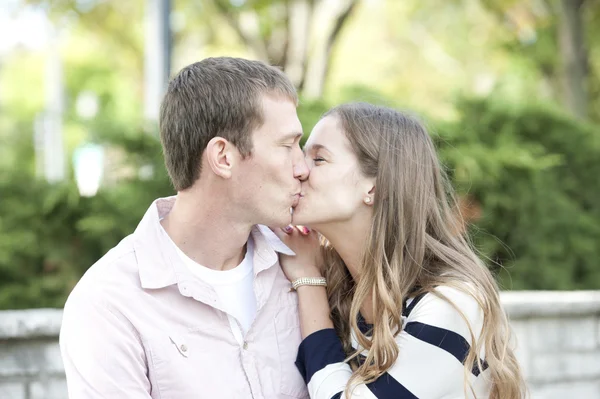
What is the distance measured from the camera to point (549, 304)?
5.14 m

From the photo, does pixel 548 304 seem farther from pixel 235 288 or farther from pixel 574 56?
pixel 574 56

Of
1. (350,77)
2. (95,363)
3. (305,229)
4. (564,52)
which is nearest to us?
(95,363)

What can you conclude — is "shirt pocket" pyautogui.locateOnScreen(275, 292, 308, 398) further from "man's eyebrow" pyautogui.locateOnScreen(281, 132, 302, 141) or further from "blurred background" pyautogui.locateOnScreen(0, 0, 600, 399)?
"blurred background" pyautogui.locateOnScreen(0, 0, 600, 399)

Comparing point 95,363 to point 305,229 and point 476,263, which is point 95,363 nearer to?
point 305,229

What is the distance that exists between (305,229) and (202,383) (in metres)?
0.93

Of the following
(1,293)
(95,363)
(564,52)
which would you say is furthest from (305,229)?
(564,52)

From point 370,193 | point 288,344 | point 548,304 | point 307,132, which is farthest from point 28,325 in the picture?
point 548,304

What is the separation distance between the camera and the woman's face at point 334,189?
329 centimetres

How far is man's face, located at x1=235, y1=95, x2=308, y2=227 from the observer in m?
3.12

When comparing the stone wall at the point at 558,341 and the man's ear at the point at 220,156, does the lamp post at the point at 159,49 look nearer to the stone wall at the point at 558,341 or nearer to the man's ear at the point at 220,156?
the stone wall at the point at 558,341

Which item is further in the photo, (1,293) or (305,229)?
(1,293)

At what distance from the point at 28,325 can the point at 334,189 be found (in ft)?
5.79

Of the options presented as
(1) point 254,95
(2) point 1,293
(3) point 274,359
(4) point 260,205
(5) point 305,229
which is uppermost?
(1) point 254,95

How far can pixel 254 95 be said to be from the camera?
10.2 ft
